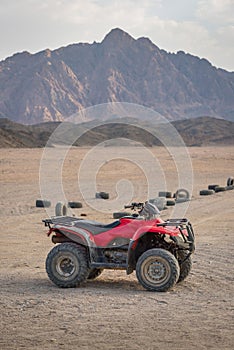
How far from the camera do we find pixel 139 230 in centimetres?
887

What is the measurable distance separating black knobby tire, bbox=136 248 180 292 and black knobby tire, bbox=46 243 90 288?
34.4 inches

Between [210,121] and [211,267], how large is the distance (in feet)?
460

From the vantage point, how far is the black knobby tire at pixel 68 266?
900 centimetres

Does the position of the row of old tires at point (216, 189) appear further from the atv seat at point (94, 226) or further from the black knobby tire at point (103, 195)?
the atv seat at point (94, 226)

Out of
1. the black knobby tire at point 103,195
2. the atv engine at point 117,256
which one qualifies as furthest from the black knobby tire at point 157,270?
the black knobby tire at point 103,195

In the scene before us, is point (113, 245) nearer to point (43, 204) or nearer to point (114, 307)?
point (114, 307)

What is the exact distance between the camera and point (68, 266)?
9.11 m

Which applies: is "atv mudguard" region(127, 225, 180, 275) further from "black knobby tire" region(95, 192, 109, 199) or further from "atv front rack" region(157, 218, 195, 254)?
"black knobby tire" region(95, 192, 109, 199)

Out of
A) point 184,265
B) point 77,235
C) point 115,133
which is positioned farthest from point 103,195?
point 115,133

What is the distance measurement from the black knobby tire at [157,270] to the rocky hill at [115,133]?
165 feet

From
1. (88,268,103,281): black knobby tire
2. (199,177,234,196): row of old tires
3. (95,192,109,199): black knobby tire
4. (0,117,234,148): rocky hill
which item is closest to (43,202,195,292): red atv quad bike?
(88,268,103,281): black knobby tire

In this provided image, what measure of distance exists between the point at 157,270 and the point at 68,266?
1.37 metres

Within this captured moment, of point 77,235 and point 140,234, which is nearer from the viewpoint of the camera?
point 140,234

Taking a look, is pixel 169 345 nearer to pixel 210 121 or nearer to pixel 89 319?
pixel 89 319
